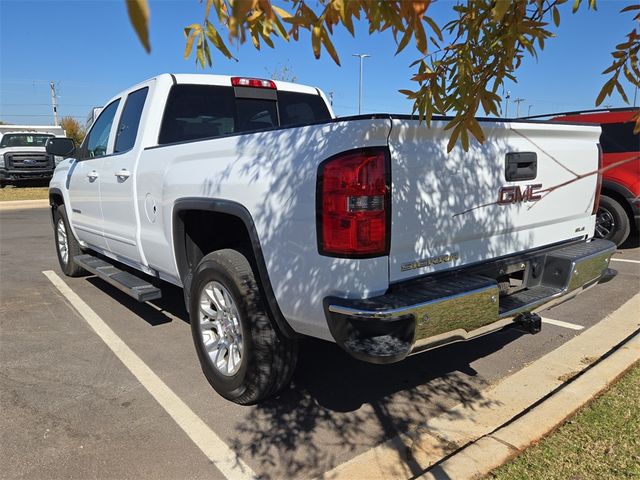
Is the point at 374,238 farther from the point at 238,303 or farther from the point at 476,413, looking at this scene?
the point at 476,413

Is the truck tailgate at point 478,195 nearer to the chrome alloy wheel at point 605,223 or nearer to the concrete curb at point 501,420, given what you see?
the concrete curb at point 501,420

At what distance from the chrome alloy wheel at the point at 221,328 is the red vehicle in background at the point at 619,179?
6.55 metres

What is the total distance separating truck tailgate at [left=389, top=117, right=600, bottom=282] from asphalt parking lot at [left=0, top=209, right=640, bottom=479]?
3.36 ft

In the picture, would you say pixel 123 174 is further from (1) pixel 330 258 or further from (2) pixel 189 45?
(2) pixel 189 45

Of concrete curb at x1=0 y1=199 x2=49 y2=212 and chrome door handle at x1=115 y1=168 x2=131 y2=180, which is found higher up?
chrome door handle at x1=115 y1=168 x2=131 y2=180

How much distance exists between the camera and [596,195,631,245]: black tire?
7684 mm

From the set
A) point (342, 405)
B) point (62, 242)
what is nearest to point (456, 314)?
point (342, 405)

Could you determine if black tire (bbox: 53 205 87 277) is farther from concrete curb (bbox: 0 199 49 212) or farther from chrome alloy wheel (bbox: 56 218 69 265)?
concrete curb (bbox: 0 199 49 212)

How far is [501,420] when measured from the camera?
2984 mm

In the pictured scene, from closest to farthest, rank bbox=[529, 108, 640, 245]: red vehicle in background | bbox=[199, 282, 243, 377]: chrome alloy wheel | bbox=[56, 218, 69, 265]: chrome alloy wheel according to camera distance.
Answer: bbox=[199, 282, 243, 377]: chrome alloy wheel, bbox=[56, 218, 69, 265]: chrome alloy wheel, bbox=[529, 108, 640, 245]: red vehicle in background

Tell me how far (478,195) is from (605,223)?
6207 mm

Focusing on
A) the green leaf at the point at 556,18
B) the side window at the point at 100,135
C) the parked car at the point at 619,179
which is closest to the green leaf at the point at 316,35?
the green leaf at the point at 556,18

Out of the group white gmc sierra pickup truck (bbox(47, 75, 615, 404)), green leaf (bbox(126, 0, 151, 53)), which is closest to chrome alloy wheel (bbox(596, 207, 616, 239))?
white gmc sierra pickup truck (bbox(47, 75, 615, 404))

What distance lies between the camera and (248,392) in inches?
121
